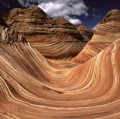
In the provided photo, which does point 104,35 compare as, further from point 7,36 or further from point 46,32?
point 7,36

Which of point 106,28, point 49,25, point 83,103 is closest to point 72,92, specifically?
point 83,103

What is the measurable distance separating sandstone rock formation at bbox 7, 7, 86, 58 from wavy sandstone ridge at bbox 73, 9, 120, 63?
3058 mm

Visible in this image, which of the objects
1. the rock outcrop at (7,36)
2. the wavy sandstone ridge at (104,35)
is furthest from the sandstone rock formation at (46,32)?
the rock outcrop at (7,36)

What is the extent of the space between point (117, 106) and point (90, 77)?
1.64 m

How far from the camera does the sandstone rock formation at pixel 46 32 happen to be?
15609mm

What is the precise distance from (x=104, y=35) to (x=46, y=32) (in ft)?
19.5

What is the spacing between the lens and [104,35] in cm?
1244

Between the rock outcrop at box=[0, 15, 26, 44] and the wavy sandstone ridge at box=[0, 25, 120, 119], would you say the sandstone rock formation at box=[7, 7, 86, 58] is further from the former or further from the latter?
the wavy sandstone ridge at box=[0, 25, 120, 119]

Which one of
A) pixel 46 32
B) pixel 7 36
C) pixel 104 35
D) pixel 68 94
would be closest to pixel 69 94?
pixel 68 94

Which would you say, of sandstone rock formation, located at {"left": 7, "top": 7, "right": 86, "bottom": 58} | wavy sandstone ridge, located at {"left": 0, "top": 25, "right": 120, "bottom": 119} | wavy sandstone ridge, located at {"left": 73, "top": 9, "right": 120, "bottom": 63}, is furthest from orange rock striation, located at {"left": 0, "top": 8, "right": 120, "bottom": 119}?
sandstone rock formation, located at {"left": 7, "top": 7, "right": 86, "bottom": 58}

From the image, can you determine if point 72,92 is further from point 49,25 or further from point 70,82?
point 49,25

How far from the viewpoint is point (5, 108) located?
10.4ft

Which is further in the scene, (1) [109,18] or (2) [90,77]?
(1) [109,18]

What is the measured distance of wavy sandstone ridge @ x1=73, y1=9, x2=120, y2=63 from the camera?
39.3 feet
